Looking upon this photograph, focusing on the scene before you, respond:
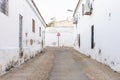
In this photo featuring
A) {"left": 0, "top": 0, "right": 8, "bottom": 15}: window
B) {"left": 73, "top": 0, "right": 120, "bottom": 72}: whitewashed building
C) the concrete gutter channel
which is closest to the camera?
the concrete gutter channel

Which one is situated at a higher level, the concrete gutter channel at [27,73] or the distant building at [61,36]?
the distant building at [61,36]

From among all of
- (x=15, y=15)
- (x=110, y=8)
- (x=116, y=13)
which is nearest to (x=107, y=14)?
(x=110, y=8)

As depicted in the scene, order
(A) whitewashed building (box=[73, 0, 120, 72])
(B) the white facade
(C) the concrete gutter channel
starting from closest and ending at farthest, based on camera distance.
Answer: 1. (C) the concrete gutter channel
2. (A) whitewashed building (box=[73, 0, 120, 72])
3. (B) the white facade

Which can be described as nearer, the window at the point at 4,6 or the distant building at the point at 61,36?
the window at the point at 4,6

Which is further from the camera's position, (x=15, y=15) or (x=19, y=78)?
(x=15, y=15)

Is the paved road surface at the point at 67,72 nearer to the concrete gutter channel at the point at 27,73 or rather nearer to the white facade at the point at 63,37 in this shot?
the concrete gutter channel at the point at 27,73

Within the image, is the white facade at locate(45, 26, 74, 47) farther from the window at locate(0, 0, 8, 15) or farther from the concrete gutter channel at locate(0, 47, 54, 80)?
the window at locate(0, 0, 8, 15)

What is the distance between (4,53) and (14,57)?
1.86m

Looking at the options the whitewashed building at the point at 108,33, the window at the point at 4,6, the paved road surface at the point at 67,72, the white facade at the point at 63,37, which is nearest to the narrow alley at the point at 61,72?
the paved road surface at the point at 67,72

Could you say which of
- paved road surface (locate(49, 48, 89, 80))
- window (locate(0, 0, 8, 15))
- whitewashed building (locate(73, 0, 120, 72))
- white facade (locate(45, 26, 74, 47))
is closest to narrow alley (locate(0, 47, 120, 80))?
paved road surface (locate(49, 48, 89, 80))

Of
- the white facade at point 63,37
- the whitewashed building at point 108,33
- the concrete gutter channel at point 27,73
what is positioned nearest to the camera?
the concrete gutter channel at point 27,73

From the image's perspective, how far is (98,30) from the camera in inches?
581

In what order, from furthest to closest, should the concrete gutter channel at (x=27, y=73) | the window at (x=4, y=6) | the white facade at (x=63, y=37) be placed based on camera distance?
the white facade at (x=63, y=37)
the window at (x=4, y=6)
the concrete gutter channel at (x=27, y=73)

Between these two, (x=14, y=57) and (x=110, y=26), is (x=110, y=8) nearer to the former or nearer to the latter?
(x=110, y=26)
